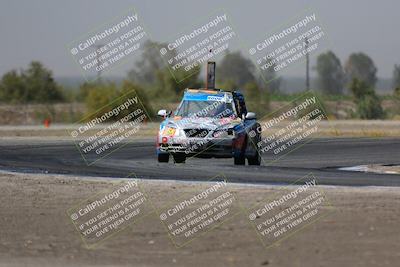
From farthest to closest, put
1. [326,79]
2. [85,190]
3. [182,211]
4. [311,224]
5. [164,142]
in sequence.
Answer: [326,79]
[164,142]
[85,190]
[182,211]
[311,224]

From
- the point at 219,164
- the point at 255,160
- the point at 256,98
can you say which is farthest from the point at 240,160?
the point at 256,98

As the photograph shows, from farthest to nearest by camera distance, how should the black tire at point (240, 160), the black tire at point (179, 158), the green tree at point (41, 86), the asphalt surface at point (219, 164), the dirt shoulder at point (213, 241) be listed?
the green tree at point (41, 86)
the black tire at point (179, 158)
the black tire at point (240, 160)
the asphalt surface at point (219, 164)
the dirt shoulder at point (213, 241)

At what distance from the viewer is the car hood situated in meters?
22.6

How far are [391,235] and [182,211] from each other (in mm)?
3261

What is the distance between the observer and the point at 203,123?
2273cm

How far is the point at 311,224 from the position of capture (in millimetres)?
12734

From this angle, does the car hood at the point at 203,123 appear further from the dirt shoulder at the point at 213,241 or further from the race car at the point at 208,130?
the dirt shoulder at the point at 213,241

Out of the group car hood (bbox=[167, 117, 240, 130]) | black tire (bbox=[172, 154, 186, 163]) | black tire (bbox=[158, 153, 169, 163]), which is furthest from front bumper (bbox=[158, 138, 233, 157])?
black tire (bbox=[158, 153, 169, 163])

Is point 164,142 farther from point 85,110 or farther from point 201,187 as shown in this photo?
point 85,110

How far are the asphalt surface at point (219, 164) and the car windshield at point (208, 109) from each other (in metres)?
1.11

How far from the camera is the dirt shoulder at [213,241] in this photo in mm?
10539

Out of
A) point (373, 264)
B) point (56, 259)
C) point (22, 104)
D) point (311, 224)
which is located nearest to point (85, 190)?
point (311, 224)

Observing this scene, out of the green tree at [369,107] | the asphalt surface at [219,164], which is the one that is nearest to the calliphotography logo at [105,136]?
the asphalt surface at [219,164]

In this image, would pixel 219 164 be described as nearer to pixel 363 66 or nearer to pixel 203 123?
pixel 203 123
